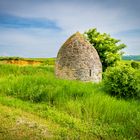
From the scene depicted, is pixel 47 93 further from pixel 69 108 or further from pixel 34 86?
pixel 69 108

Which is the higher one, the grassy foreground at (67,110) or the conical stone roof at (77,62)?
the conical stone roof at (77,62)

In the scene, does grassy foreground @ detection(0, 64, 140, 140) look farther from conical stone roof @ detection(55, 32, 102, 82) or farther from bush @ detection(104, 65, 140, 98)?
conical stone roof @ detection(55, 32, 102, 82)

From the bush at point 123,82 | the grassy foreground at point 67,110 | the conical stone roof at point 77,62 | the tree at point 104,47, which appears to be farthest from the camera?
the tree at point 104,47

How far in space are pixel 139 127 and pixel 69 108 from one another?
305cm

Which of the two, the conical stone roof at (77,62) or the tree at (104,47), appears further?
the tree at (104,47)

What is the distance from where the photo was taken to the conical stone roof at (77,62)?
2095cm

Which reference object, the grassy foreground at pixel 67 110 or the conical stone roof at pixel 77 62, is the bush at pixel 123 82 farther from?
the conical stone roof at pixel 77 62

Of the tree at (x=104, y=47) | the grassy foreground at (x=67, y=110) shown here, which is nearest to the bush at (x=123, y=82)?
the grassy foreground at (x=67, y=110)

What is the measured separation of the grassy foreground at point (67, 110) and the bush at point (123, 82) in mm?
533

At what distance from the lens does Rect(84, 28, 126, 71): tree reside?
30.9 meters

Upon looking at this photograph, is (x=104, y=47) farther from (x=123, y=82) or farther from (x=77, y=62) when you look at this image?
(x=123, y=82)

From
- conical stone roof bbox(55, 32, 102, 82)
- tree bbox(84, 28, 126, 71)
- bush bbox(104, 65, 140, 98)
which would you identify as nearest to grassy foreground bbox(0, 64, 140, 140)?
bush bbox(104, 65, 140, 98)

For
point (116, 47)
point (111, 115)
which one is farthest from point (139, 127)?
point (116, 47)

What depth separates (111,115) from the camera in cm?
1278
